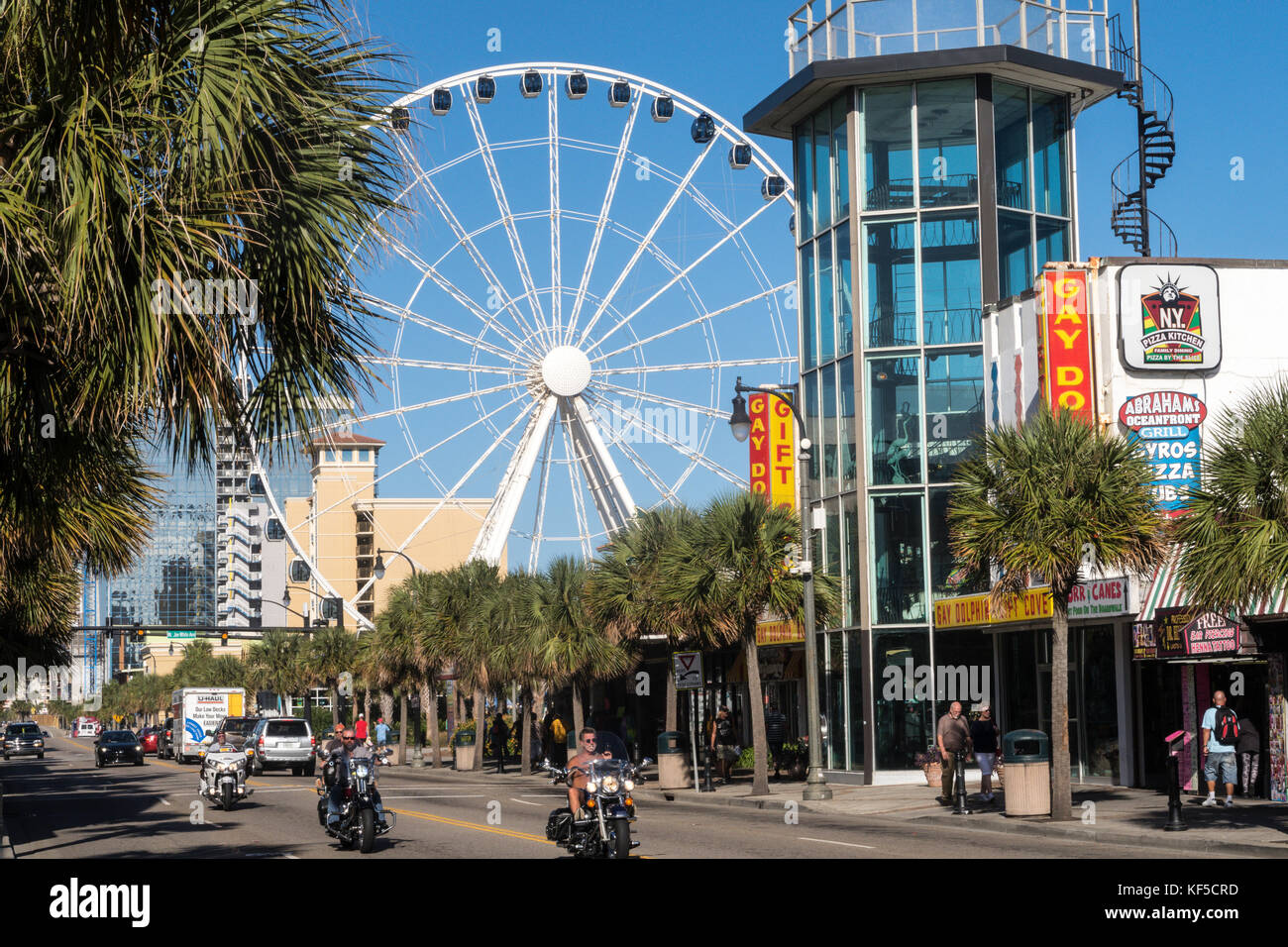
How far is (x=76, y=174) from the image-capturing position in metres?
8.59

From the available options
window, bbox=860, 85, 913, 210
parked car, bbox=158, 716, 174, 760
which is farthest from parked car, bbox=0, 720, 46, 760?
window, bbox=860, 85, 913, 210

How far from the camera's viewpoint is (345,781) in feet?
65.0

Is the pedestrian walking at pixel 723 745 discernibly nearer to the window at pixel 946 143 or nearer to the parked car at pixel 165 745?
the window at pixel 946 143

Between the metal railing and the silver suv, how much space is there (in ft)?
90.9

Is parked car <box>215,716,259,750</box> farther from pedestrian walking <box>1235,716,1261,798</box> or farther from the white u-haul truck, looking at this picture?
pedestrian walking <box>1235,716,1261,798</box>

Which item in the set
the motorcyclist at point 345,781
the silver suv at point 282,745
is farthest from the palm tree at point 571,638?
the motorcyclist at point 345,781

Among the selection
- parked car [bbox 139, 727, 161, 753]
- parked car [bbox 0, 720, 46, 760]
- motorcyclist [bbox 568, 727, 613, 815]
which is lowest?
parked car [bbox 0, 720, 46, 760]

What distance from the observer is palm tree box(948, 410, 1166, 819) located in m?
22.9

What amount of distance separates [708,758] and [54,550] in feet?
58.7

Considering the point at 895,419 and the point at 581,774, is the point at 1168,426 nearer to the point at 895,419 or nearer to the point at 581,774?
the point at 895,419

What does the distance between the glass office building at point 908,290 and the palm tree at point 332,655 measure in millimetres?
43250

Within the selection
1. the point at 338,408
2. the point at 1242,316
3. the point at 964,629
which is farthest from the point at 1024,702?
the point at 338,408

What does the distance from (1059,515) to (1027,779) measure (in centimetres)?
450
